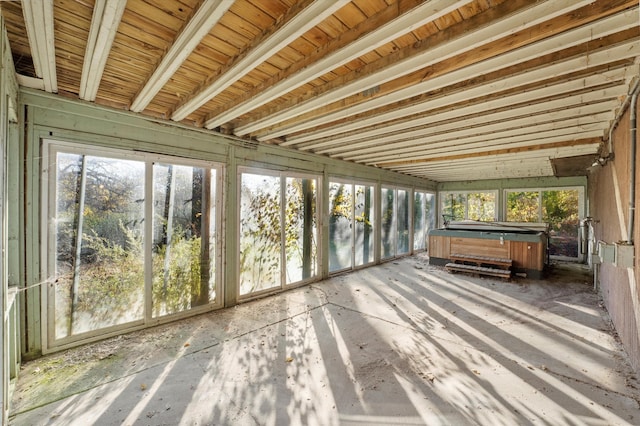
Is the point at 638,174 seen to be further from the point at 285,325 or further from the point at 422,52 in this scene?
the point at 285,325

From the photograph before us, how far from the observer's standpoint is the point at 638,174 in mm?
2297

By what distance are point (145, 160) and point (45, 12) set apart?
1890mm

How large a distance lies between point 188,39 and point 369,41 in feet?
4.01

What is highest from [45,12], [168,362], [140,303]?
[45,12]

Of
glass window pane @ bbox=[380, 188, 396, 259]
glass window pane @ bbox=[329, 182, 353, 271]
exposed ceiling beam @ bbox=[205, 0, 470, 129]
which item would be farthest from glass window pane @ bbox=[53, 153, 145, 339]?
glass window pane @ bbox=[380, 188, 396, 259]

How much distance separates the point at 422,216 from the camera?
9211 mm

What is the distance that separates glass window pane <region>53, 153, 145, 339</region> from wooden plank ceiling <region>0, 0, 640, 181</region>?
785 millimetres

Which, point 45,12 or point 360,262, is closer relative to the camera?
point 45,12

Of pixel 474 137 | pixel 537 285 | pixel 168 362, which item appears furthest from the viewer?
pixel 537 285

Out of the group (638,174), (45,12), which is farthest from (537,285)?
(45,12)

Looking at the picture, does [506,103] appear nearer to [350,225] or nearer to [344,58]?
[344,58]

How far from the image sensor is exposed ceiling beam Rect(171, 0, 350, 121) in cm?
152

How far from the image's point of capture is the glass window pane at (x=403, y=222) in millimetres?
8039

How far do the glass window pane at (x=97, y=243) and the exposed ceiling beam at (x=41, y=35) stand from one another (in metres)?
0.90
